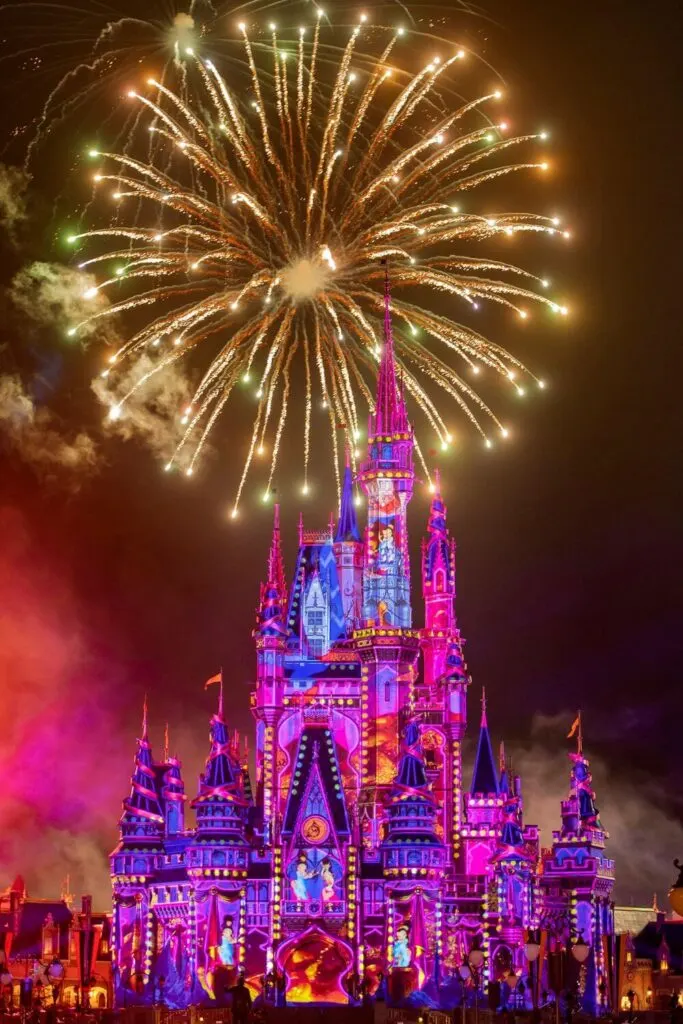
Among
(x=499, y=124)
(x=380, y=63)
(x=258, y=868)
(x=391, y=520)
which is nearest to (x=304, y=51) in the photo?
(x=380, y=63)

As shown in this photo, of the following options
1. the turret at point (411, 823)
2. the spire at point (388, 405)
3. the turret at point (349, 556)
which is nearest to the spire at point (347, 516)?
the turret at point (349, 556)

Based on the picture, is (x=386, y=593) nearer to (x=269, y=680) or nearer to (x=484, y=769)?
(x=269, y=680)

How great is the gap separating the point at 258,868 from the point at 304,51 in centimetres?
4358

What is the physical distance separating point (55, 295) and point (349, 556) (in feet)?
84.7

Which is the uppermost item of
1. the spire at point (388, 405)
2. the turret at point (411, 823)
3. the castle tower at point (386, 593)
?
the spire at point (388, 405)

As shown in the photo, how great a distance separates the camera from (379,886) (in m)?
96.4

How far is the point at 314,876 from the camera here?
96062 millimetres

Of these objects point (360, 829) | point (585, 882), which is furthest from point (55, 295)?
point (585, 882)

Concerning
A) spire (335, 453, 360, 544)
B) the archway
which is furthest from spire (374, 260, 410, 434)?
the archway

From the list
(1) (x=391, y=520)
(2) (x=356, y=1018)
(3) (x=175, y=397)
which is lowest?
(2) (x=356, y=1018)

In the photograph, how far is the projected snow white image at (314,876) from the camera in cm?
9581

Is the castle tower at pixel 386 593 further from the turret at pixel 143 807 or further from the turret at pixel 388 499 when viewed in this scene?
the turret at pixel 143 807

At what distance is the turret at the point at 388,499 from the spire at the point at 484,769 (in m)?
11.4

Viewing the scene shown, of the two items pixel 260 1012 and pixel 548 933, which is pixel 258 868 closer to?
pixel 548 933
